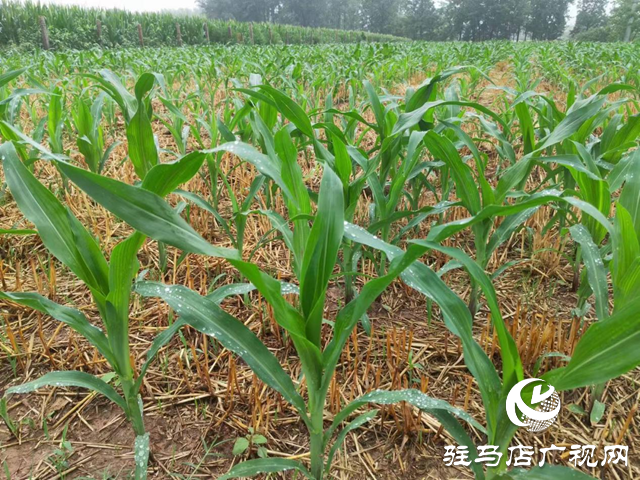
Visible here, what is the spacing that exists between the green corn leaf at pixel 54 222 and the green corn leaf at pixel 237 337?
181 millimetres

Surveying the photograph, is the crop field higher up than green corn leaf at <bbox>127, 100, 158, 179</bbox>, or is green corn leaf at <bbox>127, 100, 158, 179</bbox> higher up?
green corn leaf at <bbox>127, 100, 158, 179</bbox>

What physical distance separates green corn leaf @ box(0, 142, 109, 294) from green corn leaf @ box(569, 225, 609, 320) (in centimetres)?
114

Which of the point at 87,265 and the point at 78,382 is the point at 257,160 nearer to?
the point at 87,265

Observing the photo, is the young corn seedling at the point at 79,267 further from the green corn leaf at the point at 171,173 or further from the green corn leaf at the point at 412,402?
the green corn leaf at the point at 412,402

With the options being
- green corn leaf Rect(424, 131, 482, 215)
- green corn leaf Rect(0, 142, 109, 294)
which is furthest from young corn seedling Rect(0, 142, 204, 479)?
green corn leaf Rect(424, 131, 482, 215)

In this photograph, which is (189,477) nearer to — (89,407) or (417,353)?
(89,407)

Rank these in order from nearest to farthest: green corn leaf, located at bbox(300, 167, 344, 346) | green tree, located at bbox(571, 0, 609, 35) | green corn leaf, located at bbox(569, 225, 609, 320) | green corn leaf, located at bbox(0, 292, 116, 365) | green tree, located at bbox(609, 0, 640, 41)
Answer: green corn leaf, located at bbox(300, 167, 344, 346), green corn leaf, located at bbox(0, 292, 116, 365), green corn leaf, located at bbox(569, 225, 609, 320), green tree, located at bbox(609, 0, 640, 41), green tree, located at bbox(571, 0, 609, 35)

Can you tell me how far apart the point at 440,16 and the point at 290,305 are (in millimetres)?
59108

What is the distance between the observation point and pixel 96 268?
0.85 metres

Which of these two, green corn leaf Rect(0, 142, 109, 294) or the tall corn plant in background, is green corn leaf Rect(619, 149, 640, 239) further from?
green corn leaf Rect(0, 142, 109, 294)

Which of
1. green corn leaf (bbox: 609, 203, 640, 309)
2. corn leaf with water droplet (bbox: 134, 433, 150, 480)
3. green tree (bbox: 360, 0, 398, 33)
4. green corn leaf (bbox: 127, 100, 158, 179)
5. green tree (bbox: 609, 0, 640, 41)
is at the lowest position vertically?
corn leaf with water droplet (bbox: 134, 433, 150, 480)

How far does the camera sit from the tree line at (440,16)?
47.7 m

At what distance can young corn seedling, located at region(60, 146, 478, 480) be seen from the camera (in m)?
0.64

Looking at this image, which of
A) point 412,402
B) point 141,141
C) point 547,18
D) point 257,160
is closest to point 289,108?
point 257,160
